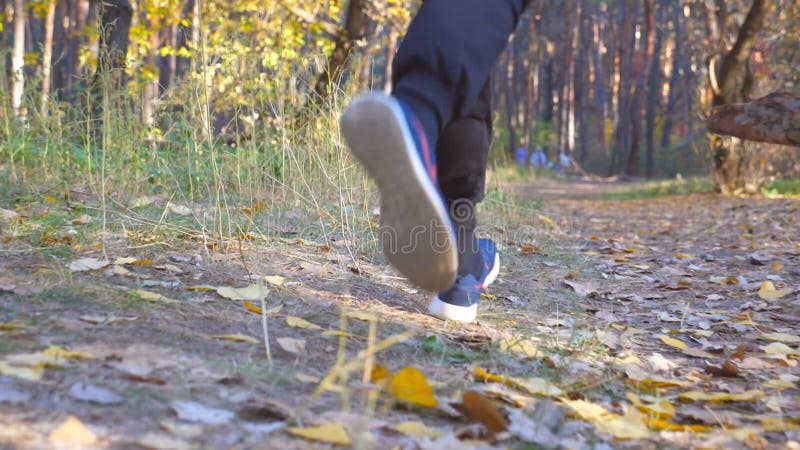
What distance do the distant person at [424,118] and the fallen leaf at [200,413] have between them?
1.86ft

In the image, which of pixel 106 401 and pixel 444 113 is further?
pixel 444 113

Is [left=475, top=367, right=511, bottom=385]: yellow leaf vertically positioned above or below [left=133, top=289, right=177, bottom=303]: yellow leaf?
below

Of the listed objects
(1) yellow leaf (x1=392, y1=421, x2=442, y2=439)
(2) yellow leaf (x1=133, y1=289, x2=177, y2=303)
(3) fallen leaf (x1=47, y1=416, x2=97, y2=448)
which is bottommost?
(1) yellow leaf (x1=392, y1=421, x2=442, y2=439)

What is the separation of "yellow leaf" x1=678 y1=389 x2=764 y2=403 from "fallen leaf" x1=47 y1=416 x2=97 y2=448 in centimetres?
118

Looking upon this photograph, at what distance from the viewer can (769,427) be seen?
140cm

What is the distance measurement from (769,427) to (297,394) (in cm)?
89

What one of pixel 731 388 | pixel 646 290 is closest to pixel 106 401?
pixel 731 388

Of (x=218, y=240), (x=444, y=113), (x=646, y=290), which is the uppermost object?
(x=444, y=113)

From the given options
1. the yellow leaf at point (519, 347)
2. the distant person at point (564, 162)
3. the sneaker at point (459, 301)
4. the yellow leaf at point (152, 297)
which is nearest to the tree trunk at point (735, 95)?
the sneaker at point (459, 301)

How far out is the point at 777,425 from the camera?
1.39 m

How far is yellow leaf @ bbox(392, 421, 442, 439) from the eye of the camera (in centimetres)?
116

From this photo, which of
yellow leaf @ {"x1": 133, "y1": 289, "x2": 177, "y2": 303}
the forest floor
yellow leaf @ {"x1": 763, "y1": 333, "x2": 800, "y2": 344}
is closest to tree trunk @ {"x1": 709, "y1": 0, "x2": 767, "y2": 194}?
the forest floor

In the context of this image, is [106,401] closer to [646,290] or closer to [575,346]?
[575,346]

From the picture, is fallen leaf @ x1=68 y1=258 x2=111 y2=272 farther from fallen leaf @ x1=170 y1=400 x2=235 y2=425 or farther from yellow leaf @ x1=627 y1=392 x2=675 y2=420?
yellow leaf @ x1=627 y1=392 x2=675 y2=420
